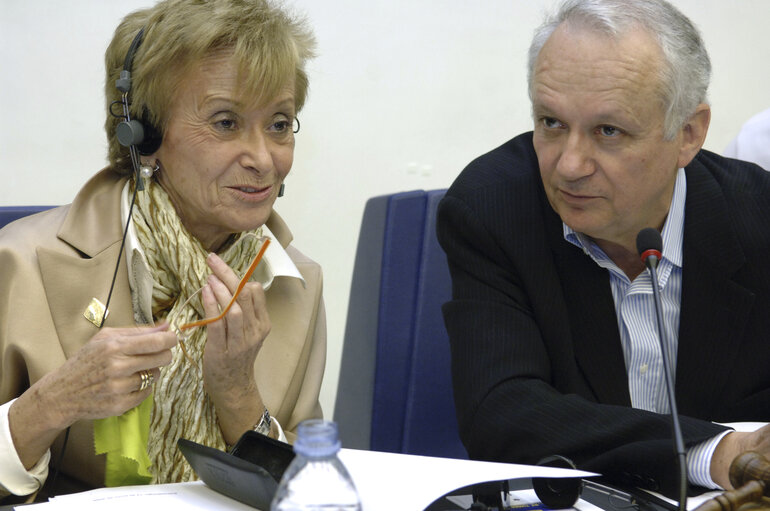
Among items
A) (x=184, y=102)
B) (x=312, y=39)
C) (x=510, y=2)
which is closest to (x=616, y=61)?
(x=312, y=39)

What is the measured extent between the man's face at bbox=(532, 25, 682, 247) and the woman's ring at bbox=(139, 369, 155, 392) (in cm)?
78

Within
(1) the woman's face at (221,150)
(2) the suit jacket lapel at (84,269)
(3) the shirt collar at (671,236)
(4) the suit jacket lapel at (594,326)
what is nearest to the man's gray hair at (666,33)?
(3) the shirt collar at (671,236)

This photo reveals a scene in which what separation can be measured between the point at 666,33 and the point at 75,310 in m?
1.14

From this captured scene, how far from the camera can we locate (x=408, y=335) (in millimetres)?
2059

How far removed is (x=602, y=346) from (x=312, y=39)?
2.71ft

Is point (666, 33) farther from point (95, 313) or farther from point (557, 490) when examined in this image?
point (95, 313)

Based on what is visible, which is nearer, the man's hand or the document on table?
the document on table

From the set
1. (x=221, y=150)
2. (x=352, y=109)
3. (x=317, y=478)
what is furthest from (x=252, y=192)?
(x=352, y=109)

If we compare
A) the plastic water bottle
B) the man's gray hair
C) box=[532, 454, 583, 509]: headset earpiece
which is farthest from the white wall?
the plastic water bottle

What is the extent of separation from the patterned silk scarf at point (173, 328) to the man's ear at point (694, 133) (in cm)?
94

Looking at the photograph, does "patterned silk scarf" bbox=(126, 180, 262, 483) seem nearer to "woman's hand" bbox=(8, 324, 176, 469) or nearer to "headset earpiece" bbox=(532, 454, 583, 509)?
"woman's hand" bbox=(8, 324, 176, 469)

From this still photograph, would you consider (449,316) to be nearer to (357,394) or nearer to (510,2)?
(357,394)

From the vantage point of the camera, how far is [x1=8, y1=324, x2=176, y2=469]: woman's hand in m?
1.16

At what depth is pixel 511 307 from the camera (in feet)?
5.11
